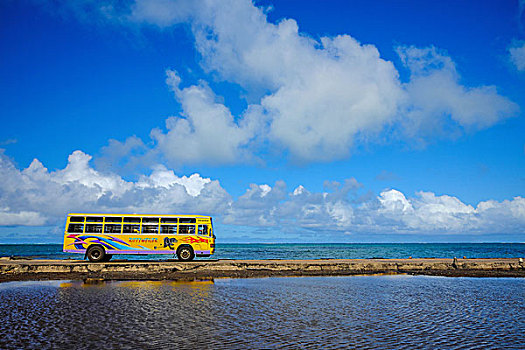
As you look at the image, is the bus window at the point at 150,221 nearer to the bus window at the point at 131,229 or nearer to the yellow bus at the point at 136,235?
the yellow bus at the point at 136,235

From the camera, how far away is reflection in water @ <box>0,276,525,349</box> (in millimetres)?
10953

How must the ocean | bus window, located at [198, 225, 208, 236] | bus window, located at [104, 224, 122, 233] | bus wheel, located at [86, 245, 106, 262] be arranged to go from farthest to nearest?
bus window, located at [198, 225, 208, 236], bus window, located at [104, 224, 122, 233], bus wheel, located at [86, 245, 106, 262], the ocean

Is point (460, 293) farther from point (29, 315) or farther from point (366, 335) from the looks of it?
point (29, 315)

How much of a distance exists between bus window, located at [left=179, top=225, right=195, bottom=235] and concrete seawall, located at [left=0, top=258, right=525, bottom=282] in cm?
324

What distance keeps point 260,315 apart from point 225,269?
15.6m

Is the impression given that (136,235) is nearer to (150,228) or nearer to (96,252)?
(150,228)

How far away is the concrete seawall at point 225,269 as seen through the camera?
2731 centimetres

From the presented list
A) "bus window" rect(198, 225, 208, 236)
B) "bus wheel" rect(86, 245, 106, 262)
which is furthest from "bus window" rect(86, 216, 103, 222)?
"bus window" rect(198, 225, 208, 236)

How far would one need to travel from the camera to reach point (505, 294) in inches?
787

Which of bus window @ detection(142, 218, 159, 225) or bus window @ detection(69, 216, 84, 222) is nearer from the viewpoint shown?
bus window @ detection(69, 216, 84, 222)

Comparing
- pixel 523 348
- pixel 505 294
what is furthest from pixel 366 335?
pixel 505 294

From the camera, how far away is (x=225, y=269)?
29.6m

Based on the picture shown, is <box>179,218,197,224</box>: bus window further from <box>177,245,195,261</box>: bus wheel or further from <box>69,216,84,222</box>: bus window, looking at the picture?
<box>69,216,84,222</box>: bus window

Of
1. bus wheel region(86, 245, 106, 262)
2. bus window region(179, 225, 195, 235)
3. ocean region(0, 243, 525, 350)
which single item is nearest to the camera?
ocean region(0, 243, 525, 350)
